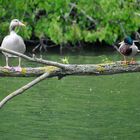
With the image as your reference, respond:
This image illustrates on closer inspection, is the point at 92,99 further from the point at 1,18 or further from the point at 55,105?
the point at 1,18

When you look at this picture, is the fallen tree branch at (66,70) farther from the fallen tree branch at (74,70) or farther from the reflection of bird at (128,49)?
the reflection of bird at (128,49)

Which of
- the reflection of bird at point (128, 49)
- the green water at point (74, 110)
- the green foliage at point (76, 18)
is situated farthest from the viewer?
the green foliage at point (76, 18)

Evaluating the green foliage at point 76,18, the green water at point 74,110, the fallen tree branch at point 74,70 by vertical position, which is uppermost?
the fallen tree branch at point 74,70

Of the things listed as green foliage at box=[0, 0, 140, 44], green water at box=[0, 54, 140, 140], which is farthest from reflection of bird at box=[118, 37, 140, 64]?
green foliage at box=[0, 0, 140, 44]

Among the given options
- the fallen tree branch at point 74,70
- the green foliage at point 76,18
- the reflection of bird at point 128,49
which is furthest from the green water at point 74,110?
the green foliage at point 76,18

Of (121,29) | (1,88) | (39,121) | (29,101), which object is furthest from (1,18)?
(39,121)

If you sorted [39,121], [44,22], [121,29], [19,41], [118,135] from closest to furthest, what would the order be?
1. [19,41]
2. [118,135]
3. [39,121]
4. [121,29]
5. [44,22]

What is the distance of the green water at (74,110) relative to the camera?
11719mm

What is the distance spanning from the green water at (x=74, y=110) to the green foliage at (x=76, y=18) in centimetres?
373

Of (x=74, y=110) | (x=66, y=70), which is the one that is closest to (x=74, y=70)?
(x=66, y=70)

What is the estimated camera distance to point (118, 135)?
38.1ft

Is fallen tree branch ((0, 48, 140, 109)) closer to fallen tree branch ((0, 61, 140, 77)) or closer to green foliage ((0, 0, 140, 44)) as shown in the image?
fallen tree branch ((0, 61, 140, 77))

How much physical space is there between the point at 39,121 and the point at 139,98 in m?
3.42

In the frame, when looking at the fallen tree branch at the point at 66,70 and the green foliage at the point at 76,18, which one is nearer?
the fallen tree branch at the point at 66,70
